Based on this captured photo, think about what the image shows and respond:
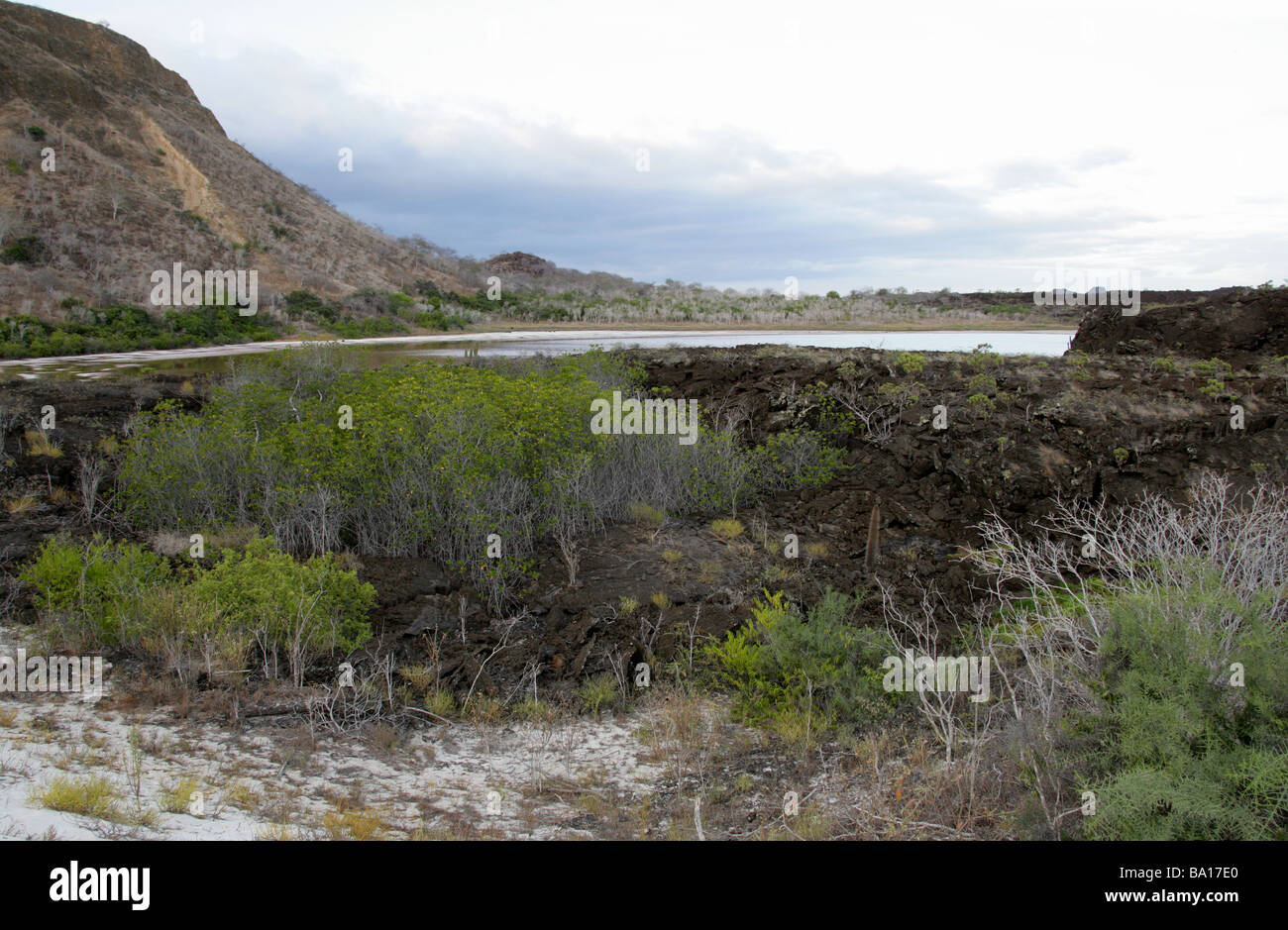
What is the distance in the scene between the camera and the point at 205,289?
112 feet

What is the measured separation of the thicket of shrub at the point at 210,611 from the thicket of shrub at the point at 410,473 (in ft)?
3.65

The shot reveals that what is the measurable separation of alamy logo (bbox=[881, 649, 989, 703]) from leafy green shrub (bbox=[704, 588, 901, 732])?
92 millimetres

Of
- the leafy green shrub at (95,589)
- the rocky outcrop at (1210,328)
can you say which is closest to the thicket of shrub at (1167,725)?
the leafy green shrub at (95,589)

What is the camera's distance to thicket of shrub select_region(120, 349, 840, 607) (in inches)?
322

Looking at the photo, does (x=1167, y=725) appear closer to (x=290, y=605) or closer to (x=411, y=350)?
(x=290, y=605)

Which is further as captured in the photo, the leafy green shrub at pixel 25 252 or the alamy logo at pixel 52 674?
the leafy green shrub at pixel 25 252

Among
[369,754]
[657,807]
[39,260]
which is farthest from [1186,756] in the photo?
[39,260]

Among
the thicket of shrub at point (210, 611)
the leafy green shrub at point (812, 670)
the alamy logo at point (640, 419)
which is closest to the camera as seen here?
the leafy green shrub at point (812, 670)

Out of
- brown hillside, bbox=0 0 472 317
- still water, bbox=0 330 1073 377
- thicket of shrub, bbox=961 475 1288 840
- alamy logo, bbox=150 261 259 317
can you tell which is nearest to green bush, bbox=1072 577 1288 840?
thicket of shrub, bbox=961 475 1288 840

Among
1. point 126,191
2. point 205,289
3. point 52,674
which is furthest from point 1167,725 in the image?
point 126,191

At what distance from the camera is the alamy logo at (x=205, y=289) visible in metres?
31.4

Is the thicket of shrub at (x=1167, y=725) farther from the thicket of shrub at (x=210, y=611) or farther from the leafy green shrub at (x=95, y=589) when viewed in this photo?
the leafy green shrub at (x=95, y=589)

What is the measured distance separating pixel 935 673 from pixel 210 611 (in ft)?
16.3

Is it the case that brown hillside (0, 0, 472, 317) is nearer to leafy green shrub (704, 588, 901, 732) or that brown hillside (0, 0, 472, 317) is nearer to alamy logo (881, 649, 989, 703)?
leafy green shrub (704, 588, 901, 732)
